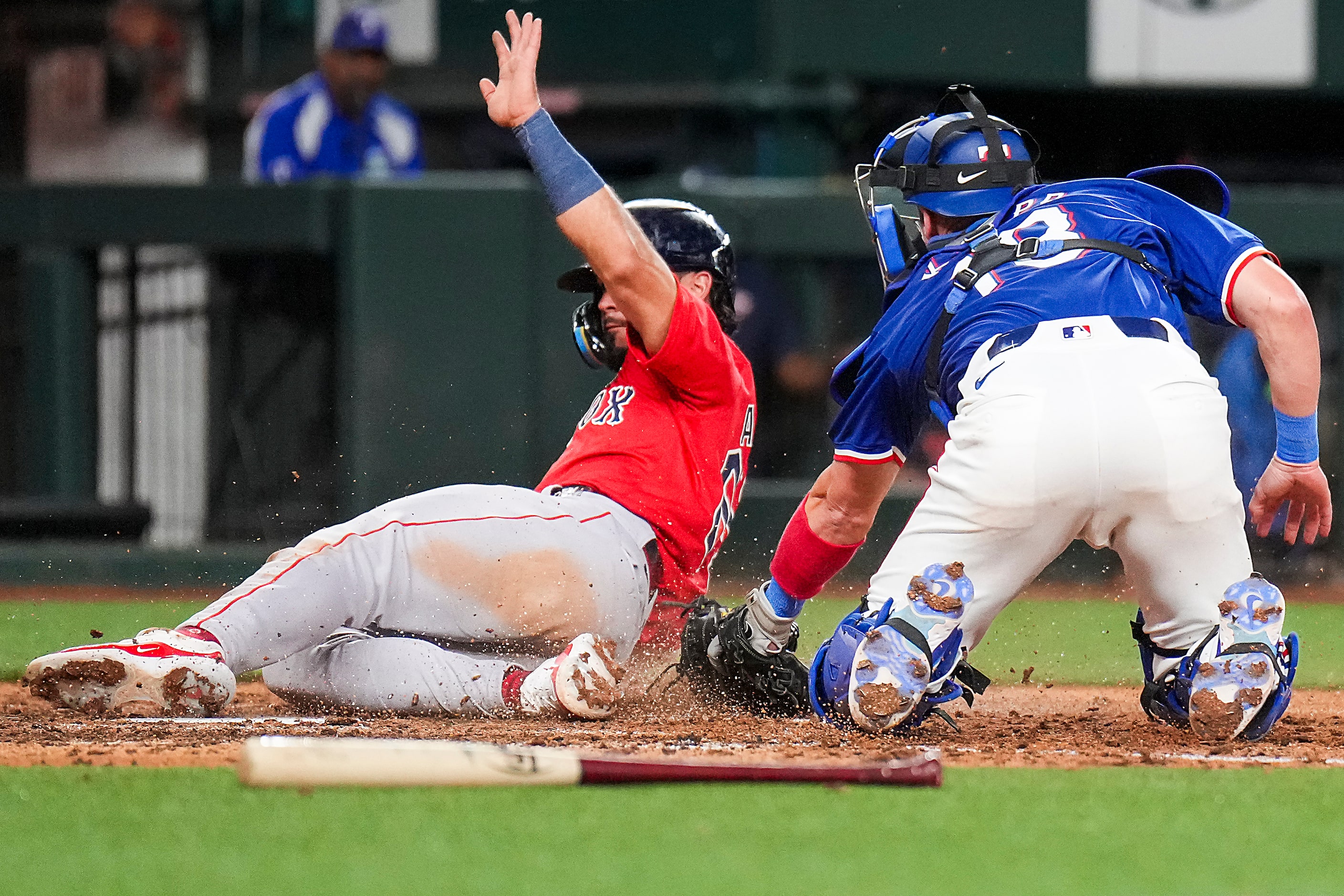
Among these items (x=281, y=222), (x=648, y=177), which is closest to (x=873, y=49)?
(x=648, y=177)

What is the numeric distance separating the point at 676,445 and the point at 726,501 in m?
0.19

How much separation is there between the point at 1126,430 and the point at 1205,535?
268mm

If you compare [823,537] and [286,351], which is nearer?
[823,537]

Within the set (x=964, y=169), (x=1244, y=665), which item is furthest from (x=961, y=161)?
(x=1244, y=665)

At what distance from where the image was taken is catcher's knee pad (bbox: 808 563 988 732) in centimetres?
322

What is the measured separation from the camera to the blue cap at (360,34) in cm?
779

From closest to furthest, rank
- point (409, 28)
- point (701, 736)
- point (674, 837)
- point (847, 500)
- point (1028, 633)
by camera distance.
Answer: point (674, 837) → point (701, 736) → point (847, 500) → point (1028, 633) → point (409, 28)

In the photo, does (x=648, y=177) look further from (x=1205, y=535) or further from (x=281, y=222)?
(x=1205, y=535)

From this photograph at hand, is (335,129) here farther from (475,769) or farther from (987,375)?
(475,769)

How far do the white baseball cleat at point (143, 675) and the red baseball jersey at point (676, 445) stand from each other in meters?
0.89

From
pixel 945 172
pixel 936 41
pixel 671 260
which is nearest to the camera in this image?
pixel 945 172

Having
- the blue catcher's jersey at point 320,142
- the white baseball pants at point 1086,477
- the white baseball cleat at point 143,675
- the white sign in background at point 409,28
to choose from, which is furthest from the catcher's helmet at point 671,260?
the white sign in background at point 409,28

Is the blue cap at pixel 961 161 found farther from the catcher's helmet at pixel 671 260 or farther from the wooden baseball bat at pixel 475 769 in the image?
the wooden baseball bat at pixel 475 769

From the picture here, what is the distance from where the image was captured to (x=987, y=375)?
10.7 feet
